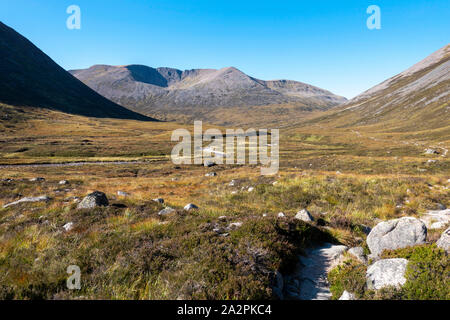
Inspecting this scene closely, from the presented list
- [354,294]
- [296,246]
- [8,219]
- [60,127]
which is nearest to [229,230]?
[296,246]

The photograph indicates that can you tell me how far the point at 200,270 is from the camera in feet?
15.9

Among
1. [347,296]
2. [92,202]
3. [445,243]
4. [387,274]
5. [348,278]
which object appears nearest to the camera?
[347,296]

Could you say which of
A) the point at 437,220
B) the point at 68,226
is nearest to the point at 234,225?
the point at 68,226

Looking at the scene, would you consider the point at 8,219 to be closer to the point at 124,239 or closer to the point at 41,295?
the point at 124,239

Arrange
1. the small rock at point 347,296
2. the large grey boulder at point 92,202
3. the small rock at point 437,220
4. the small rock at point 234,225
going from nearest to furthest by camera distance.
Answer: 1. the small rock at point 347,296
2. the small rock at point 234,225
3. the small rock at point 437,220
4. the large grey boulder at point 92,202

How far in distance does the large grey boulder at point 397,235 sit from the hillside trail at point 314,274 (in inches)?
35.1

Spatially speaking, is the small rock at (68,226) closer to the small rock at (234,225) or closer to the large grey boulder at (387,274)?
the small rock at (234,225)

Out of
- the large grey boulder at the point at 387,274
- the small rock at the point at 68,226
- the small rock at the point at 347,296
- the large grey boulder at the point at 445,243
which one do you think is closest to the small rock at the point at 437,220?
the large grey boulder at the point at 445,243

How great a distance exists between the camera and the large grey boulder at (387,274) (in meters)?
4.54

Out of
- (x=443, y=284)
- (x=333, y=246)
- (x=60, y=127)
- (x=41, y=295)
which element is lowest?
(x=333, y=246)

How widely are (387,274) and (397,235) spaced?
2.12 metres

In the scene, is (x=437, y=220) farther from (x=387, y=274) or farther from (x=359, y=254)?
(x=387, y=274)

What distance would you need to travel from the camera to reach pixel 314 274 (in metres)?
5.91

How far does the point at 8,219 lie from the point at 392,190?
69.8ft
